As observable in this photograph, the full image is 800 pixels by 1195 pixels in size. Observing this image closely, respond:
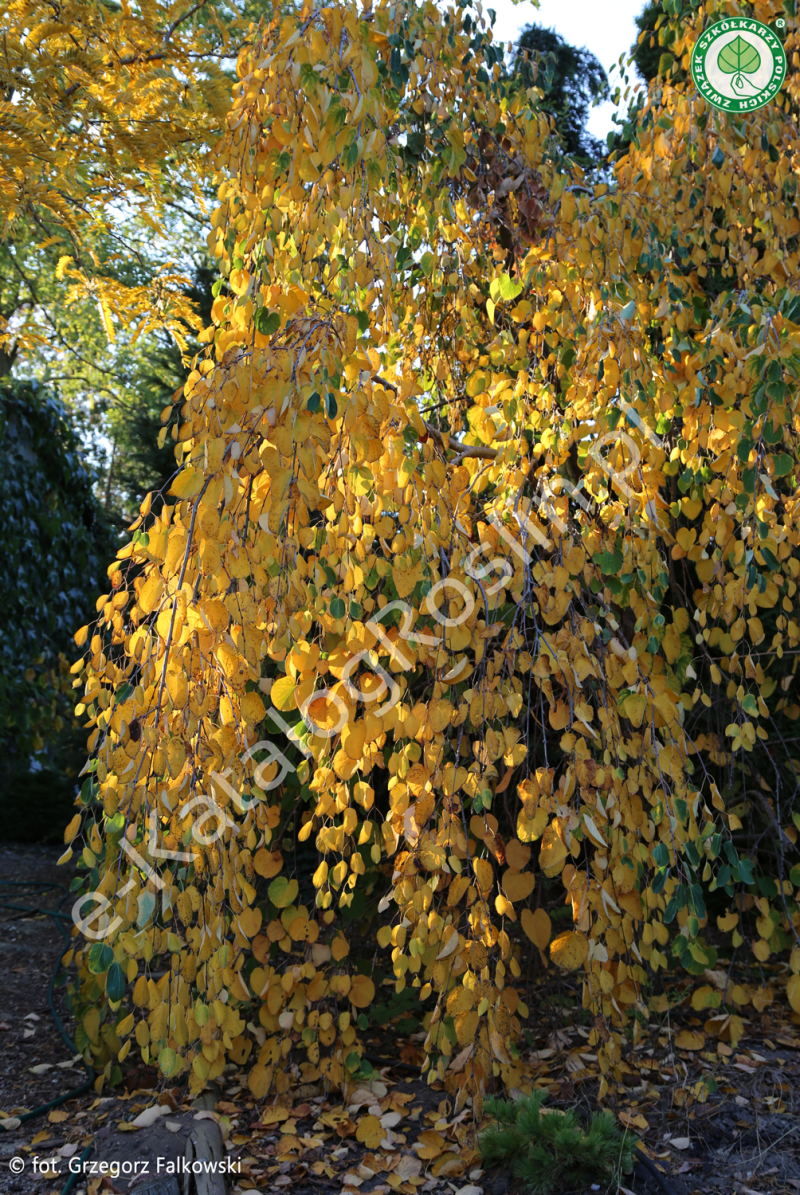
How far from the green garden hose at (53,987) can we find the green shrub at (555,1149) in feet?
2.42

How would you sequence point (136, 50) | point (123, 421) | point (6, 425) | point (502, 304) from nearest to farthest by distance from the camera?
1. point (502, 304)
2. point (136, 50)
3. point (6, 425)
4. point (123, 421)

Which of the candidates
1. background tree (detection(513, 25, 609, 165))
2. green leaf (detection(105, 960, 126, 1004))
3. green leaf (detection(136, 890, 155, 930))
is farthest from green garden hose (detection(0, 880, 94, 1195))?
background tree (detection(513, 25, 609, 165))

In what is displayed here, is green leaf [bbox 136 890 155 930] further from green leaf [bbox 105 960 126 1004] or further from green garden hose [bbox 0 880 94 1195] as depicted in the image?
green garden hose [bbox 0 880 94 1195]

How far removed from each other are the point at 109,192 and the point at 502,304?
2.42 m

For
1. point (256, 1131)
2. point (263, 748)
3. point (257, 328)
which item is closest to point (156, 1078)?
point (256, 1131)

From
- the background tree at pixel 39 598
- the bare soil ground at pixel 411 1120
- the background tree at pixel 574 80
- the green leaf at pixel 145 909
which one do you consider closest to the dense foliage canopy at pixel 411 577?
the green leaf at pixel 145 909

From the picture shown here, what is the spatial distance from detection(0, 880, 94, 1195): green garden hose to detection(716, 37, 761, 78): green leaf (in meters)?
2.72

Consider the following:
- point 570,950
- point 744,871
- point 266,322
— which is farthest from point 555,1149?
point 266,322

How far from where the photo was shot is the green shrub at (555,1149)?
1423 mm

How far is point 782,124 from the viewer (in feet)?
6.89

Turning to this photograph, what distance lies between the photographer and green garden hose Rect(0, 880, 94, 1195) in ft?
5.70

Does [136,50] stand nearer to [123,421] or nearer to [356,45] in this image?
[356,45]

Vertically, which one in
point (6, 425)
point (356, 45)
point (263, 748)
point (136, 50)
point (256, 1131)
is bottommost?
point (256, 1131)

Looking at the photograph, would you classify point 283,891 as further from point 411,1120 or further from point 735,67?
point 735,67
